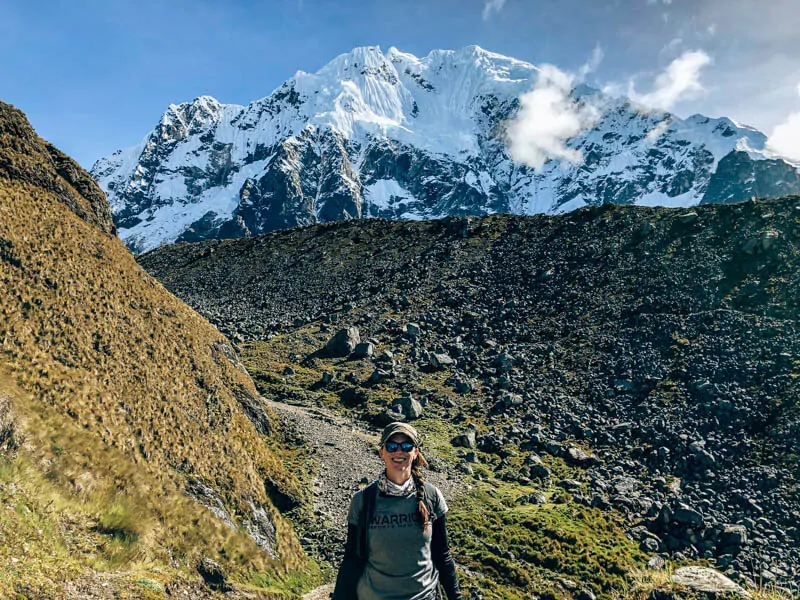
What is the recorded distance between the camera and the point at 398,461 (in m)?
6.41

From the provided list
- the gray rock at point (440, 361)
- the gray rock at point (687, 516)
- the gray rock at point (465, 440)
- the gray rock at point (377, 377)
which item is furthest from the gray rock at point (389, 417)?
the gray rock at point (687, 516)

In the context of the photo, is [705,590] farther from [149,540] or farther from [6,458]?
[6,458]

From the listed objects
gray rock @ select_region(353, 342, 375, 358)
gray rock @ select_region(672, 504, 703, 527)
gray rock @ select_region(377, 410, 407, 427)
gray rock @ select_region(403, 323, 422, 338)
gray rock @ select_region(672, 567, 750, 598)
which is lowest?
gray rock @ select_region(672, 504, 703, 527)

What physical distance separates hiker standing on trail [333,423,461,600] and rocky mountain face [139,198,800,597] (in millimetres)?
13369

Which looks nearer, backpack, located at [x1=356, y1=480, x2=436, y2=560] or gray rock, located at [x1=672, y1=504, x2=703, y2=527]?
backpack, located at [x1=356, y1=480, x2=436, y2=560]

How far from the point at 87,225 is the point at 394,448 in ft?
72.3

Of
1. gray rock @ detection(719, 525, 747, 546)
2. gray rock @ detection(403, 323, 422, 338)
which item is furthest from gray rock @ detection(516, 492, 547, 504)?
gray rock @ detection(403, 323, 422, 338)

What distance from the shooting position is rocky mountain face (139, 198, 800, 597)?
22.5 metres

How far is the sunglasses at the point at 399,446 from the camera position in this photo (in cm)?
641

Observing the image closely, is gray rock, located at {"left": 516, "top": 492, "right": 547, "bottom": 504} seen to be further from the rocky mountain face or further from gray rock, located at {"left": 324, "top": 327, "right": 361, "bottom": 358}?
gray rock, located at {"left": 324, "top": 327, "right": 361, "bottom": 358}

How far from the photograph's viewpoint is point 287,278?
2810 inches

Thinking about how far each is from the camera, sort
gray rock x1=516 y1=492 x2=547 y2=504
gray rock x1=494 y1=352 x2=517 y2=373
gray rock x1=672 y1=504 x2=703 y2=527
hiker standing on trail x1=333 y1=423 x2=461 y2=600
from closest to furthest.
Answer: hiker standing on trail x1=333 y1=423 x2=461 y2=600
gray rock x1=672 y1=504 x2=703 y2=527
gray rock x1=516 y1=492 x2=547 y2=504
gray rock x1=494 y1=352 x2=517 y2=373

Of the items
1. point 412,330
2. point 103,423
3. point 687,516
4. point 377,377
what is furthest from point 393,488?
point 412,330

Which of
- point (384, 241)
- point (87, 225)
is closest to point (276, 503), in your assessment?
point (87, 225)
